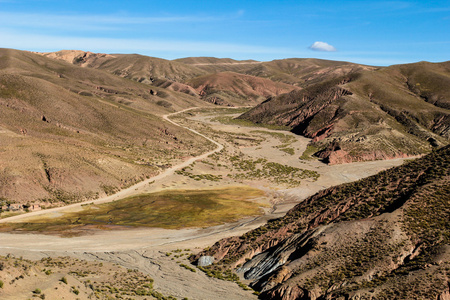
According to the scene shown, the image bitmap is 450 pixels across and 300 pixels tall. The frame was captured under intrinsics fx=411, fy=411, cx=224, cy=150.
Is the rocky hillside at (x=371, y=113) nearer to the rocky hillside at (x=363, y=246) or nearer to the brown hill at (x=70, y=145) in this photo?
the brown hill at (x=70, y=145)

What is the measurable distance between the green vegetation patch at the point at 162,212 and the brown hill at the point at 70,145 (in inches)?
288

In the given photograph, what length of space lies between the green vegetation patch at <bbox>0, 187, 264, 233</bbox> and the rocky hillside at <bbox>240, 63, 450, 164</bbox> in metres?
43.8

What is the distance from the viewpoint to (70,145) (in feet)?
279

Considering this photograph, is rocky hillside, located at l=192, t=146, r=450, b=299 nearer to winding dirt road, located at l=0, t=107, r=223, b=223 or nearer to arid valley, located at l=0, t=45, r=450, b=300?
arid valley, located at l=0, t=45, r=450, b=300

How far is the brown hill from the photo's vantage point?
6606cm

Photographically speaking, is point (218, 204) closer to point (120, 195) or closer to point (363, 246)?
point (120, 195)

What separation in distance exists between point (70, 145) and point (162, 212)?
113 feet

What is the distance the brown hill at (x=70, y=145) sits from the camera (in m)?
66.1

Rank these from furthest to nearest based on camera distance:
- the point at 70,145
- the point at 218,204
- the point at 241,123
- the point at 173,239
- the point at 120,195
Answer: the point at 241,123 < the point at 70,145 < the point at 120,195 < the point at 218,204 < the point at 173,239

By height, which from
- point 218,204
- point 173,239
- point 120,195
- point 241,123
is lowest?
point 120,195

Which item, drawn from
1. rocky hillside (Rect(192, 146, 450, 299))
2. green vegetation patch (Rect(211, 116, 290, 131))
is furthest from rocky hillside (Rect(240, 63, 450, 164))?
rocky hillside (Rect(192, 146, 450, 299))

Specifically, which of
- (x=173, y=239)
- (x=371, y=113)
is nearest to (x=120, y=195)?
(x=173, y=239)

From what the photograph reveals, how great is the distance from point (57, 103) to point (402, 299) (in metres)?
106

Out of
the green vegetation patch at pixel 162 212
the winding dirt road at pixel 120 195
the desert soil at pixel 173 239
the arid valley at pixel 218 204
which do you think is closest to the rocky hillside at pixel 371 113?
the arid valley at pixel 218 204
